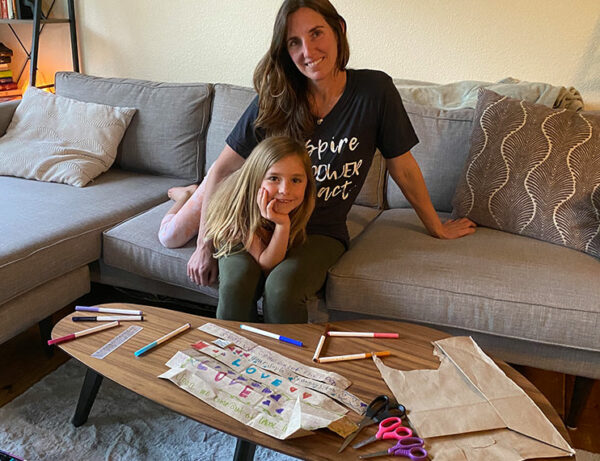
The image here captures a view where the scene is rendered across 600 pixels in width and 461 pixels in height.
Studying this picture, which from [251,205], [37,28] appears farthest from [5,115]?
[251,205]

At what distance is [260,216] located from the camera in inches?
58.3

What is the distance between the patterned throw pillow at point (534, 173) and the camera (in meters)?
1.62

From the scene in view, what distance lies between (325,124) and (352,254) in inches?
15.1

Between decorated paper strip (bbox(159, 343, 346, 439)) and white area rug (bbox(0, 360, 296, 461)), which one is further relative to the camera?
white area rug (bbox(0, 360, 296, 461))

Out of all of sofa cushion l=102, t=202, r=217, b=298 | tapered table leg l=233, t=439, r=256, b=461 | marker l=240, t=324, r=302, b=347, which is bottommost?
tapered table leg l=233, t=439, r=256, b=461

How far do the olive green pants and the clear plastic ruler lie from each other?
0.30 m

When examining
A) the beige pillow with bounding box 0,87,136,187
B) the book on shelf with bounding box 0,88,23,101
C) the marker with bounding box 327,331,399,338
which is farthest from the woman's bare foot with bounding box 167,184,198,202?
the book on shelf with bounding box 0,88,23,101

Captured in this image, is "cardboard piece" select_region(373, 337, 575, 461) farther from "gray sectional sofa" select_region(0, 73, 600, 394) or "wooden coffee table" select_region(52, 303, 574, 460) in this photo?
"gray sectional sofa" select_region(0, 73, 600, 394)

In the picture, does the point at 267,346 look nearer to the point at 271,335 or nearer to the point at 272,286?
the point at 271,335

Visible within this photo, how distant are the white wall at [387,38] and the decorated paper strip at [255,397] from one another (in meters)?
1.70

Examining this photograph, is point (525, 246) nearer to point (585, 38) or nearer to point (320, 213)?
point (320, 213)

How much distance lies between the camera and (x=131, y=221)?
184cm

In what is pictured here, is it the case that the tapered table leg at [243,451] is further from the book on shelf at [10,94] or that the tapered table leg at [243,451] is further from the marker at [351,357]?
the book on shelf at [10,94]

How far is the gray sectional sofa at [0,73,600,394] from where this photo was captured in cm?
144
